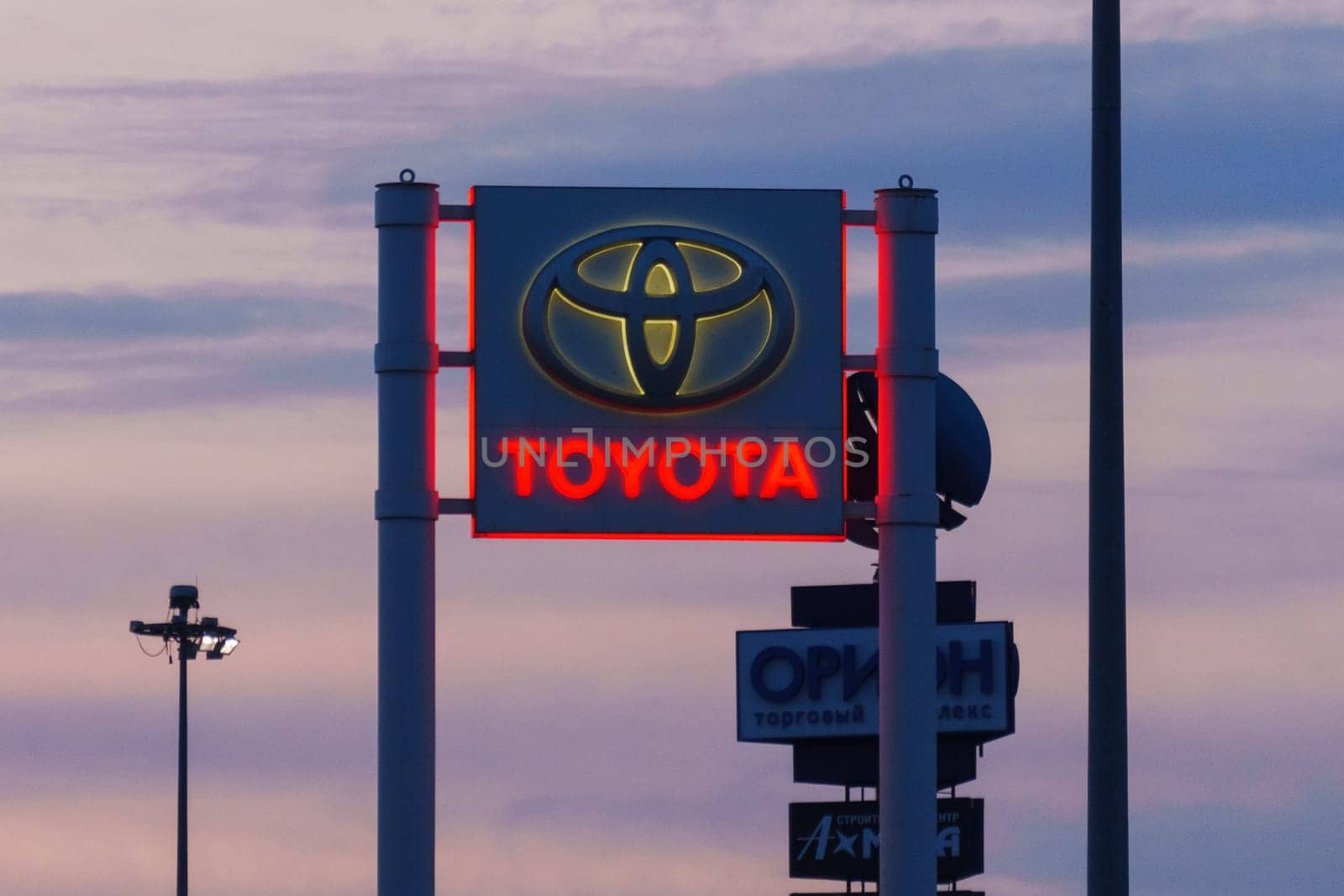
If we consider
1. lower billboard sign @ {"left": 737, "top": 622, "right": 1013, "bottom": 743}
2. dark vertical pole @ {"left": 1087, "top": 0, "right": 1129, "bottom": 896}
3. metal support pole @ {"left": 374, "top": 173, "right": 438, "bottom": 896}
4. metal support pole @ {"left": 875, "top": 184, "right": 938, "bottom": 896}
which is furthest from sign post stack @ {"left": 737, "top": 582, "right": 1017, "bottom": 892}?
dark vertical pole @ {"left": 1087, "top": 0, "right": 1129, "bottom": 896}

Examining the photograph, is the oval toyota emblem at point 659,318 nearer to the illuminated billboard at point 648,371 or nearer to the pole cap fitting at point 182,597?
the illuminated billboard at point 648,371

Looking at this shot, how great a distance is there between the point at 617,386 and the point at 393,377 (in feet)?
5.44

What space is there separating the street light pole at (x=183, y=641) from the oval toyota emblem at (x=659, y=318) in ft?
62.4

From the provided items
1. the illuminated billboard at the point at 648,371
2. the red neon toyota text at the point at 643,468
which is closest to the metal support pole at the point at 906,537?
the illuminated billboard at the point at 648,371

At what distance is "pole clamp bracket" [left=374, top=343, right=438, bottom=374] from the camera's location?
20.8 meters

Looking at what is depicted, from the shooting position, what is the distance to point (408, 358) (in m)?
20.8

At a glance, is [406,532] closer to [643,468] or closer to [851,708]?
[643,468]

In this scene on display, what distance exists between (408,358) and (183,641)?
1949 centimetres

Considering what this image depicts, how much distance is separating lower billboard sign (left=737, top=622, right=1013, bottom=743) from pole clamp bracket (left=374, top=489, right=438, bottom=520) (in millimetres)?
25835

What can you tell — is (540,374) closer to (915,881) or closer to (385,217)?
(385,217)

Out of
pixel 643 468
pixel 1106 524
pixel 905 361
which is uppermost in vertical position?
pixel 905 361

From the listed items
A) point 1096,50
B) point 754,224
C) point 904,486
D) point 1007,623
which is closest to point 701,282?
point 754,224

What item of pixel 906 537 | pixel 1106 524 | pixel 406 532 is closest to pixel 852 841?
pixel 906 537

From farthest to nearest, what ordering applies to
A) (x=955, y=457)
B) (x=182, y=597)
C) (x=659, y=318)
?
1. (x=182, y=597)
2. (x=955, y=457)
3. (x=659, y=318)
